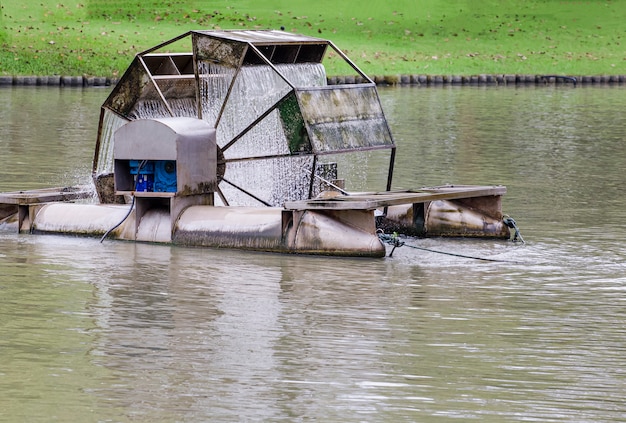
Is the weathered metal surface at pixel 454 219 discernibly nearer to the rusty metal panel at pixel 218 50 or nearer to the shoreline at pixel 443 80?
the rusty metal panel at pixel 218 50

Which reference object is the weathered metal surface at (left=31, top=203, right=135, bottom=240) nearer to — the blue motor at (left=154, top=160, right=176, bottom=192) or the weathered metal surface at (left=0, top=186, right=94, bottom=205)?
the weathered metal surface at (left=0, top=186, right=94, bottom=205)

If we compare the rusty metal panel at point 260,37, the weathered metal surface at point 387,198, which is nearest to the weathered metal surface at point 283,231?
the weathered metal surface at point 387,198

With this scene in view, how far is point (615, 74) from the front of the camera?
60.9 meters

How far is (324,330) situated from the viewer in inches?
481

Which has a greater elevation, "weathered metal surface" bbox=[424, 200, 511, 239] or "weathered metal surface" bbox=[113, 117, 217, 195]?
"weathered metal surface" bbox=[113, 117, 217, 195]

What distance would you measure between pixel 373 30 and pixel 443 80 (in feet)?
31.1

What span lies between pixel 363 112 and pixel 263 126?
1.65m

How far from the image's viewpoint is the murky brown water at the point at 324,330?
32.6ft

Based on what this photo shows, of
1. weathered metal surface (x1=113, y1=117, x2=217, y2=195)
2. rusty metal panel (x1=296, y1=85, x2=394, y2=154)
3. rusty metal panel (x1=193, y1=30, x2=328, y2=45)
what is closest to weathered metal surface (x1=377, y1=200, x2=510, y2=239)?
rusty metal panel (x1=296, y1=85, x2=394, y2=154)

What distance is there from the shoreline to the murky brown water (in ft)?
110

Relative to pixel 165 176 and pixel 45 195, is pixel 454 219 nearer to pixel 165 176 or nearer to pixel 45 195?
pixel 165 176

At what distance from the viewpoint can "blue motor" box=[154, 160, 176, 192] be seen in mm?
17172

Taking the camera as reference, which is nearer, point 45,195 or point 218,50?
point 45,195

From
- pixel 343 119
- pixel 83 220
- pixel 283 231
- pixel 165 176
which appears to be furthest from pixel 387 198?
pixel 83 220
